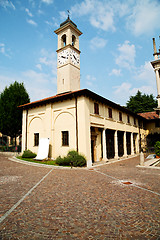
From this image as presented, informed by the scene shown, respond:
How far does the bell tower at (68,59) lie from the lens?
18.8 m

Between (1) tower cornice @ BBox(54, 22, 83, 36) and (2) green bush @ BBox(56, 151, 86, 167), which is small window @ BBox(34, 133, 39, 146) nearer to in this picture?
(2) green bush @ BBox(56, 151, 86, 167)

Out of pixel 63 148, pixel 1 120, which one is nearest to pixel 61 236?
pixel 63 148

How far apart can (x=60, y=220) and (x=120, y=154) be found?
18.4m

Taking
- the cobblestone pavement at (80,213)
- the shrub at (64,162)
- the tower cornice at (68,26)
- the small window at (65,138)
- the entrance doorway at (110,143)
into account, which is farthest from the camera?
the tower cornice at (68,26)

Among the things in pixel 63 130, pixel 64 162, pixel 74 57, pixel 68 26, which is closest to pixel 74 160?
pixel 64 162

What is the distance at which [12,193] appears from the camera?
526 cm

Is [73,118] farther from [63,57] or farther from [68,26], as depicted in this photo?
[68,26]

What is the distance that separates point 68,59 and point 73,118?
936cm

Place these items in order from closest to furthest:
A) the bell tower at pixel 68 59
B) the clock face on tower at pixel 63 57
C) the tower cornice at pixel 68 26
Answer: the bell tower at pixel 68 59 → the clock face on tower at pixel 63 57 → the tower cornice at pixel 68 26

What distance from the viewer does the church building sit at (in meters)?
13.1

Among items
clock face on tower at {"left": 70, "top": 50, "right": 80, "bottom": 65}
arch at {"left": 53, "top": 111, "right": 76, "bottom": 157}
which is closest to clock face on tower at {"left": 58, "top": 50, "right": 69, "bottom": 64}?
clock face on tower at {"left": 70, "top": 50, "right": 80, "bottom": 65}

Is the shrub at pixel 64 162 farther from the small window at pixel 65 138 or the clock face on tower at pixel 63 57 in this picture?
the clock face on tower at pixel 63 57

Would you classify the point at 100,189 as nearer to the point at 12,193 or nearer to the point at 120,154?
the point at 12,193

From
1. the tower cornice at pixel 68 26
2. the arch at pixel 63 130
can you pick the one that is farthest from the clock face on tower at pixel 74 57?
the arch at pixel 63 130
